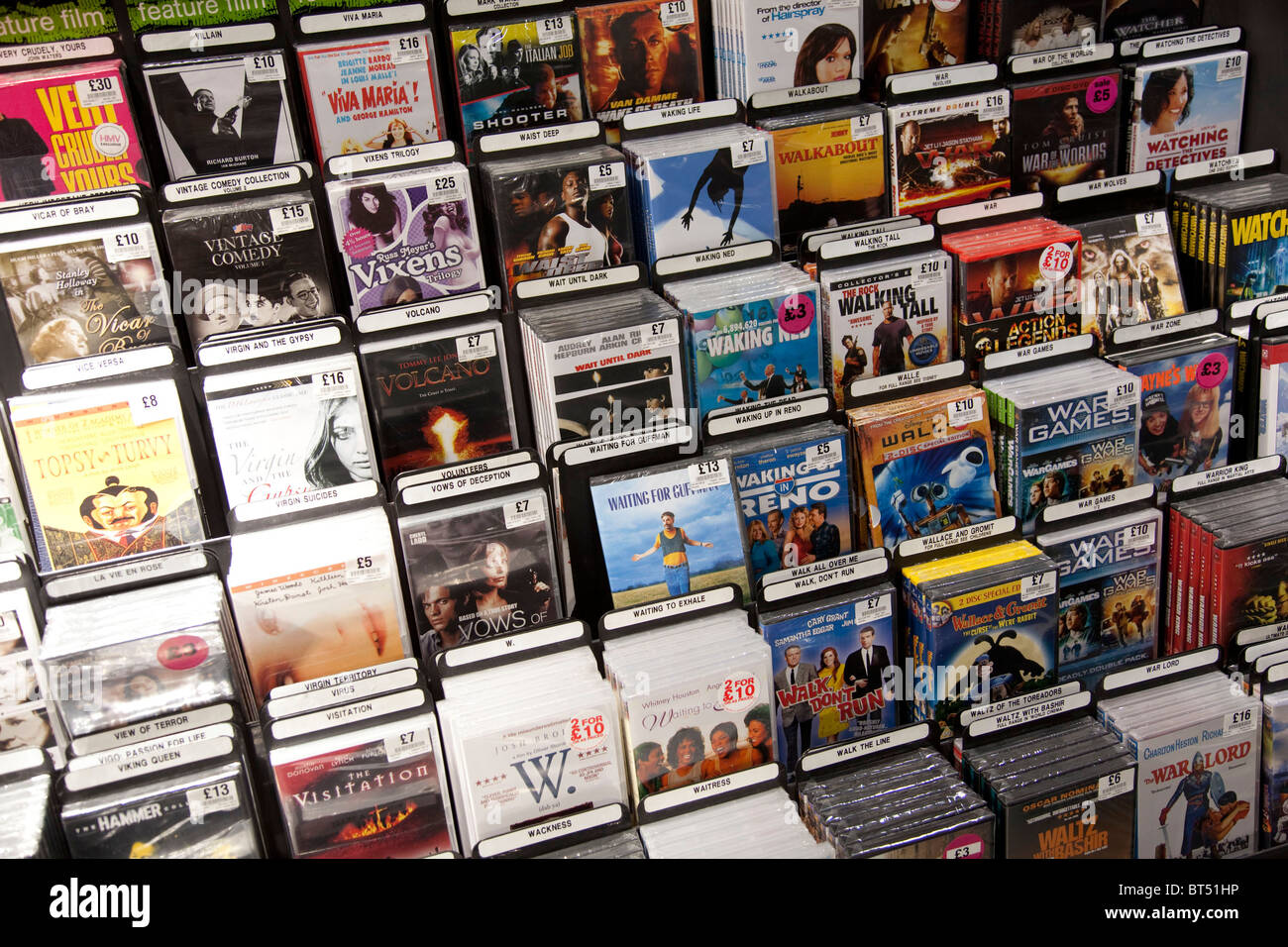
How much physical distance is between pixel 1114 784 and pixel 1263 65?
7.96ft

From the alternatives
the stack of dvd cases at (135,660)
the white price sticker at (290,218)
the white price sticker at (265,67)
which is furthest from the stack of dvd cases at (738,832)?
the white price sticker at (265,67)

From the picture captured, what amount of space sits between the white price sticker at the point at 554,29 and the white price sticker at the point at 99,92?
1.09 meters

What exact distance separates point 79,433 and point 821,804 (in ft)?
6.23

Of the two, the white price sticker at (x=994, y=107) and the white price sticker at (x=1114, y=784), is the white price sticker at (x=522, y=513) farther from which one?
the white price sticker at (x=994, y=107)

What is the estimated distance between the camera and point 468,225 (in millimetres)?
3131

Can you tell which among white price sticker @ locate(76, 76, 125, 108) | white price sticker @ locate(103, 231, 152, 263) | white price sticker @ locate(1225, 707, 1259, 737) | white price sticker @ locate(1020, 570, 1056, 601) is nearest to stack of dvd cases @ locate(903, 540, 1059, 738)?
white price sticker @ locate(1020, 570, 1056, 601)

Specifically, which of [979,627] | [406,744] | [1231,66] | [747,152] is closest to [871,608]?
[979,627]

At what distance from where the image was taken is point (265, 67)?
311cm

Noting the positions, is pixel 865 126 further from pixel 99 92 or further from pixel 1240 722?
pixel 99 92

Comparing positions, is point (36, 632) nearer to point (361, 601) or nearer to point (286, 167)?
point (361, 601)

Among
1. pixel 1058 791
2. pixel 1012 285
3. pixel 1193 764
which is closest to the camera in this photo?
pixel 1058 791

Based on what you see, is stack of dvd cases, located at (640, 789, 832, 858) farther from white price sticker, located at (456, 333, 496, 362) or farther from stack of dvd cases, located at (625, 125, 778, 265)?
stack of dvd cases, located at (625, 125, 778, 265)

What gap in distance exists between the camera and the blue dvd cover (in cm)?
299

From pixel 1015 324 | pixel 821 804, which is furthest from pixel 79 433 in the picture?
pixel 1015 324
